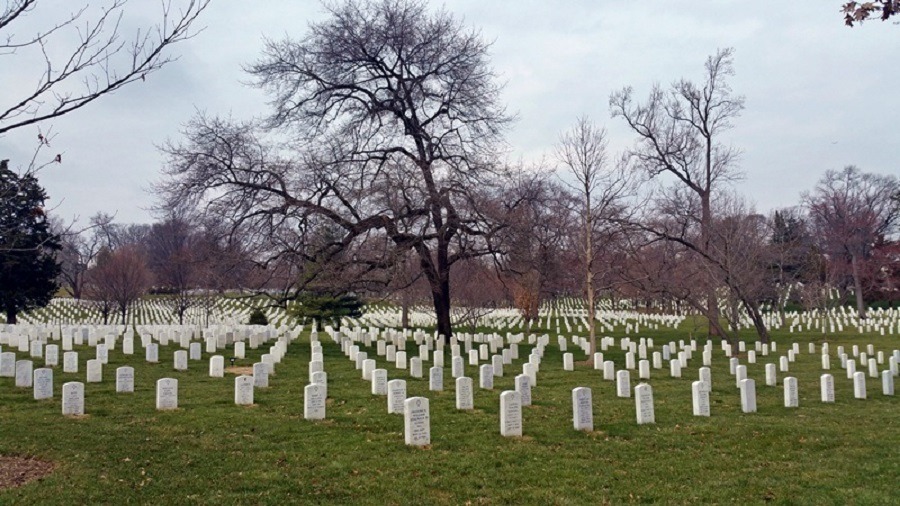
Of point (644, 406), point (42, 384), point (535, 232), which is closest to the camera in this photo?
point (644, 406)

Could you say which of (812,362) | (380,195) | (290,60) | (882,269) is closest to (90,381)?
(380,195)

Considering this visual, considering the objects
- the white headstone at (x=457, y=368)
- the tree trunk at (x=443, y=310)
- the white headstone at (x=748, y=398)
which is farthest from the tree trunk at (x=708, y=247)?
the white headstone at (x=748, y=398)

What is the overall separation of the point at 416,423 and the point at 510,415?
1.46m

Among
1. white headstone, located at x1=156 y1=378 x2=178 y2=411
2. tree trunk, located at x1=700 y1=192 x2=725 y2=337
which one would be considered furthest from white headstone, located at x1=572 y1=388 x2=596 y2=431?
tree trunk, located at x1=700 y1=192 x2=725 y2=337

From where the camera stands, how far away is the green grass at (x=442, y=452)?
691 centimetres

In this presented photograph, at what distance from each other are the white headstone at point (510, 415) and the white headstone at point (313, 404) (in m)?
2.86

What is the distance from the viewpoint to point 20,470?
7250mm

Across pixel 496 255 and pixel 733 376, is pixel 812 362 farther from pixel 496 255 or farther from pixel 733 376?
pixel 496 255

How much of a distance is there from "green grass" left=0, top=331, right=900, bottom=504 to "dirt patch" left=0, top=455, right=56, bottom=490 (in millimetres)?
167

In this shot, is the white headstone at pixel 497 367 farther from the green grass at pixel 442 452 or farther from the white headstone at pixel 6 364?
the white headstone at pixel 6 364

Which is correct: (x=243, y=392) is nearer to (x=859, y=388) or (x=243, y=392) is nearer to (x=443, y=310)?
(x=859, y=388)

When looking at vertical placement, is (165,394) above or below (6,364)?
below

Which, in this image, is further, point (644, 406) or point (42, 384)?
point (42, 384)

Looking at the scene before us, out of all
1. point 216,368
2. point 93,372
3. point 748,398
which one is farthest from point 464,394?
point 93,372
